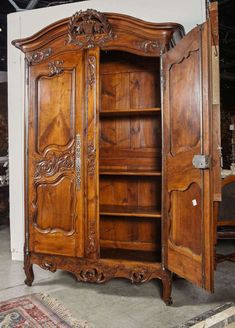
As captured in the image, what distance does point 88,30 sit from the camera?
8.29 feet

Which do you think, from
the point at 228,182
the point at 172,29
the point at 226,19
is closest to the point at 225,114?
the point at 226,19

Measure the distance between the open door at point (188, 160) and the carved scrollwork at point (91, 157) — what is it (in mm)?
560

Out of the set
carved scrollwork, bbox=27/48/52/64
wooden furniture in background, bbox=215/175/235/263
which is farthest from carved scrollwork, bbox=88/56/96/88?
wooden furniture in background, bbox=215/175/235/263

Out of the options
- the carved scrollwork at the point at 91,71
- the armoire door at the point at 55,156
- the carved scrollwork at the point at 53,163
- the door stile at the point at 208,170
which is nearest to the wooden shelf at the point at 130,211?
the armoire door at the point at 55,156

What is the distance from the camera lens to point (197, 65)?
2.01m

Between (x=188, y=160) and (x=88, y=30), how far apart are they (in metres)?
1.32

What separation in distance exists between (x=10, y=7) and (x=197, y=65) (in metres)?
3.52

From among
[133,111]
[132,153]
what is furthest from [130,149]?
[133,111]

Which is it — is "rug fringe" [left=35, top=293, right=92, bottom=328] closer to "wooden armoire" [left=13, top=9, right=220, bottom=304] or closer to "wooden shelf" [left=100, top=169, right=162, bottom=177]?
"wooden armoire" [left=13, top=9, right=220, bottom=304]

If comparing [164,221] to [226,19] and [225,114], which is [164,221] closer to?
[226,19]

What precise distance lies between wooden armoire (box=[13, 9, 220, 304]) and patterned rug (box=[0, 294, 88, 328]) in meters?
0.28

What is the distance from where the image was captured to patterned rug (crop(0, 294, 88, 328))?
2.11m

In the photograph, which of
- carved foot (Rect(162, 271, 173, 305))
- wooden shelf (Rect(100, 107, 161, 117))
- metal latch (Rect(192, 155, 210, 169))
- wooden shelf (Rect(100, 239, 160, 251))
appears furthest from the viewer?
wooden shelf (Rect(100, 239, 160, 251))

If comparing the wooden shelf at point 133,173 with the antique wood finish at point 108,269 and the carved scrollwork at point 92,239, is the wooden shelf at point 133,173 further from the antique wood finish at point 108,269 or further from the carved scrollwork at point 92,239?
the antique wood finish at point 108,269
